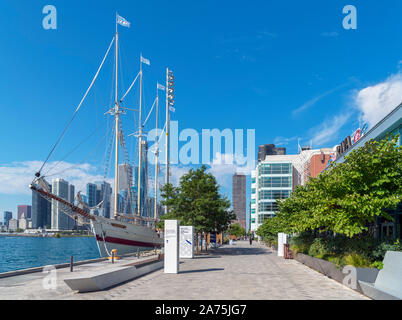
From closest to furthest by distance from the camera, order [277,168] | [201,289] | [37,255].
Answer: [201,289]
[37,255]
[277,168]

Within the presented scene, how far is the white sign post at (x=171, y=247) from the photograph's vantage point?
1909cm

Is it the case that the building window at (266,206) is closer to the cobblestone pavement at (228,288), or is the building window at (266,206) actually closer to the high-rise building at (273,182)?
the high-rise building at (273,182)

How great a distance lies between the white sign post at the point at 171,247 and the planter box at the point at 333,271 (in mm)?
7410

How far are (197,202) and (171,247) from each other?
53.3 feet

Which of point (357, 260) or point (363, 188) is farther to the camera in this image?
point (363, 188)

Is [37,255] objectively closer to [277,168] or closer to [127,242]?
[127,242]

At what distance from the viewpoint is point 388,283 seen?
11594mm

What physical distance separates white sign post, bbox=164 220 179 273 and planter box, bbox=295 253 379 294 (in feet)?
24.3

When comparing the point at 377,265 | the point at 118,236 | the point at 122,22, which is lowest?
the point at 118,236

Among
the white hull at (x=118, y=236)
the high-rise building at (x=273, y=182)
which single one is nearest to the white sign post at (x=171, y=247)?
the white hull at (x=118, y=236)

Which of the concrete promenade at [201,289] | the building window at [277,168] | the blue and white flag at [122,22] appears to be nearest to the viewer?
the concrete promenade at [201,289]

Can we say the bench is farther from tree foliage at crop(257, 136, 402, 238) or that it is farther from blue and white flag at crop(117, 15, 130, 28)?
blue and white flag at crop(117, 15, 130, 28)

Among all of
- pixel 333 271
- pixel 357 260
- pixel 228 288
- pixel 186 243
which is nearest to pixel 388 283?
pixel 357 260
